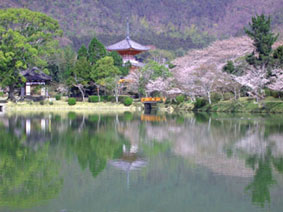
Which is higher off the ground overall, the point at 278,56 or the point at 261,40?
the point at 261,40

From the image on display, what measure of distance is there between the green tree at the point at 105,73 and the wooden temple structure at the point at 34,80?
5.02 meters

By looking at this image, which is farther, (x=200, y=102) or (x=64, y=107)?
(x=64, y=107)

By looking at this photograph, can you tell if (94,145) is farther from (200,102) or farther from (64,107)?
(64,107)

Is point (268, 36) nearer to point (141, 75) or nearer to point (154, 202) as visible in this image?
point (141, 75)

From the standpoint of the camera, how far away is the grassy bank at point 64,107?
132 ft

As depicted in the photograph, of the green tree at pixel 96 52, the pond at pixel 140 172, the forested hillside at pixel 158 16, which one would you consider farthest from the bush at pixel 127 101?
the forested hillside at pixel 158 16

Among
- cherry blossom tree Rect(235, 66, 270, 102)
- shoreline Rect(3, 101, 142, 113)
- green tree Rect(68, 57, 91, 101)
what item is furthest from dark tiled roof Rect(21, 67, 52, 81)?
cherry blossom tree Rect(235, 66, 270, 102)

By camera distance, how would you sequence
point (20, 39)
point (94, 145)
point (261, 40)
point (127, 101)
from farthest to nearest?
point (127, 101), point (20, 39), point (261, 40), point (94, 145)

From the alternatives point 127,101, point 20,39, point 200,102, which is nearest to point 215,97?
point 200,102

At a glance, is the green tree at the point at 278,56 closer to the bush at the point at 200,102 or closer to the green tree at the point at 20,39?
the bush at the point at 200,102

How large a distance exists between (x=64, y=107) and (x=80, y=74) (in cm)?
363

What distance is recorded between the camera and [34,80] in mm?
44875

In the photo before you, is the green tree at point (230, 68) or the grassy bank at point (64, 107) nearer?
the green tree at point (230, 68)

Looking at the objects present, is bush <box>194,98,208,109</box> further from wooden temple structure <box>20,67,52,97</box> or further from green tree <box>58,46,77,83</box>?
wooden temple structure <box>20,67,52,97</box>
